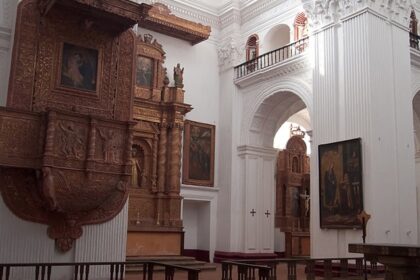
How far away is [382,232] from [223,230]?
20.8 ft

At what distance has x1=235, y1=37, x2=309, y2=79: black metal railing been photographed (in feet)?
49.3

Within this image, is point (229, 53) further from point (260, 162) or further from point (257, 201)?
point (257, 201)

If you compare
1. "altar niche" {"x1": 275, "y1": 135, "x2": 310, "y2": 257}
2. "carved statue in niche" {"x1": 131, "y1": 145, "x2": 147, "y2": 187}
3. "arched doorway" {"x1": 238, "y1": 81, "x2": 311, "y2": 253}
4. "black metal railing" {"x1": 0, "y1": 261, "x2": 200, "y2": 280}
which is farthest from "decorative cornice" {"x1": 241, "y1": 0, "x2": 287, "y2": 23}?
"black metal railing" {"x1": 0, "y1": 261, "x2": 200, "y2": 280}

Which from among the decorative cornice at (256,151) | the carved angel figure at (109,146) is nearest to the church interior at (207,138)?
the carved angel figure at (109,146)

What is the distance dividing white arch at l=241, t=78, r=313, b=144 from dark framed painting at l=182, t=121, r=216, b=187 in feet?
4.06

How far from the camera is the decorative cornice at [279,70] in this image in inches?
572

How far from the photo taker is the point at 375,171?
1182 cm

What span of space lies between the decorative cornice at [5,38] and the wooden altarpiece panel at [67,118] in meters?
0.46

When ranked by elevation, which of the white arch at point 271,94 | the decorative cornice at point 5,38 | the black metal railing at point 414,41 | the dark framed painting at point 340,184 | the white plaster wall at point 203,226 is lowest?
the white plaster wall at point 203,226

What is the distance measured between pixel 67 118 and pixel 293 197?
503 inches

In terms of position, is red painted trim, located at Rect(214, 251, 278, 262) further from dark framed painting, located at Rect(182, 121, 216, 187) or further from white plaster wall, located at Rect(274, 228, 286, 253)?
white plaster wall, located at Rect(274, 228, 286, 253)

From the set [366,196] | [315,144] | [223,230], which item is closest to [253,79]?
[315,144]

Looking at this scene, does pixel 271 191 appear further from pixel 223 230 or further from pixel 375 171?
pixel 375 171

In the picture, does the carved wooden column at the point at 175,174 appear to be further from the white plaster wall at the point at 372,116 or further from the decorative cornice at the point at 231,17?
the decorative cornice at the point at 231,17
